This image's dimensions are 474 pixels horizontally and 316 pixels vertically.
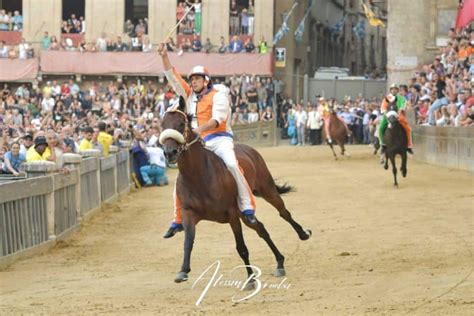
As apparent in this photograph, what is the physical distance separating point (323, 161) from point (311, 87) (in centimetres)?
1805

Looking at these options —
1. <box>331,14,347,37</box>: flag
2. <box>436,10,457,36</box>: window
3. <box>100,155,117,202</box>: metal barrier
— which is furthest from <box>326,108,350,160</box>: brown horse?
<box>331,14,347,37</box>: flag

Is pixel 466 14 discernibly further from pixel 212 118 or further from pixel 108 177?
pixel 212 118

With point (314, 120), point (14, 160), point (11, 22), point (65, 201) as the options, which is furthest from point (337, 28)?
point (65, 201)

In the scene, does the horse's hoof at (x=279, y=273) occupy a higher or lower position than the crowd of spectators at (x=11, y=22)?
lower

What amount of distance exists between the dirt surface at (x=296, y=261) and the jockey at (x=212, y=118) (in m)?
0.86

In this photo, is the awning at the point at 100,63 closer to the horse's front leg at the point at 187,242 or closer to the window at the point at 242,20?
the window at the point at 242,20

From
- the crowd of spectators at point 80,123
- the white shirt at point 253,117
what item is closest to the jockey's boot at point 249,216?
the crowd of spectators at point 80,123

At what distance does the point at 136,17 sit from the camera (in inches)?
2146

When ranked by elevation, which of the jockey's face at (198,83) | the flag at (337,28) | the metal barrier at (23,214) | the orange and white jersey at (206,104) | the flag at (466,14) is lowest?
the metal barrier at (23,214)

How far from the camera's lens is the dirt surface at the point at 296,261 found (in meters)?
10.2

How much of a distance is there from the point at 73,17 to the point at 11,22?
2937 millimetres

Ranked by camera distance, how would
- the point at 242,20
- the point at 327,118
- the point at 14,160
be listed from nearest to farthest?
the point at 14,160
the point at 327,118
the point at 242,20

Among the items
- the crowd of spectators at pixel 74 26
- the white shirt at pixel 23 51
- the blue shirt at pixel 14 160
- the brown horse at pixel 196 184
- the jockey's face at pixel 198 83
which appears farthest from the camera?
the crowd of spectators at pixel 74 26

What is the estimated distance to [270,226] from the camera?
17625 mm
